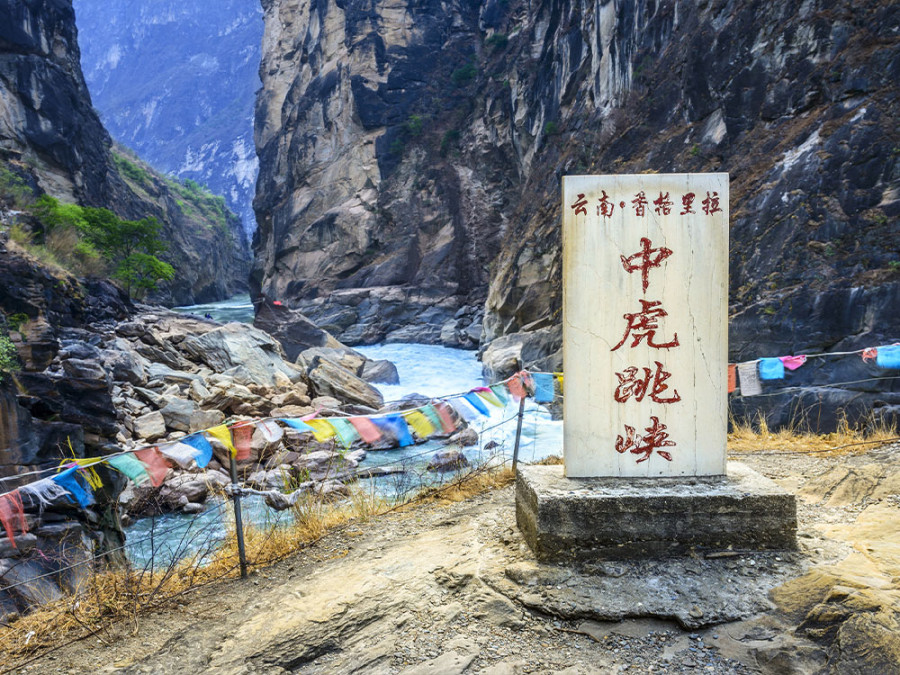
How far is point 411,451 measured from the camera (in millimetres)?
12266

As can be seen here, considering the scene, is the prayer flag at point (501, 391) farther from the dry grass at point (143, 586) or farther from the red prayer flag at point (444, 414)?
the dry grass at point (143, 586)

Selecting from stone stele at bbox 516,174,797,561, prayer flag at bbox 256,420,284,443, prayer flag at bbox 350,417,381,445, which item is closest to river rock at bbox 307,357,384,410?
prayer flag at bbox 256,420,284,443

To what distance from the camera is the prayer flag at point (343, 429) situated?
4965mm

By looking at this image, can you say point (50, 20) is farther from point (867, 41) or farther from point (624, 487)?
point (624, 487)

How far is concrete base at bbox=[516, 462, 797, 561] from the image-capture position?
11.8 feet

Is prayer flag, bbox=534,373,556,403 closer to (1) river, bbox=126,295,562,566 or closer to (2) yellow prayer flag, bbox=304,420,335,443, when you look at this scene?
(1) river, bbox=126,295,562,566

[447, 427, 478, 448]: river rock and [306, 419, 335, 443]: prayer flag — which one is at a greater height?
[306, 419, 335, 443]: prayer flag

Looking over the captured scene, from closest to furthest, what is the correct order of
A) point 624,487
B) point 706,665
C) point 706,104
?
point 706,665 → point 624,487 → point 706,104

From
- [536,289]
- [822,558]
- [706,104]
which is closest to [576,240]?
[822,558]

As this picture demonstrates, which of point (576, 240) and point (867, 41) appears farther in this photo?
point (867, 41)

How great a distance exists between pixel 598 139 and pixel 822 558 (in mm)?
20077

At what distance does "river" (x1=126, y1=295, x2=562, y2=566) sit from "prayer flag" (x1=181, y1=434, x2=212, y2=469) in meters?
0.71

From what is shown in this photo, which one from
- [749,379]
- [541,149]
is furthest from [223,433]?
[541,149]

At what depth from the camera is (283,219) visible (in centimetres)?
4028
